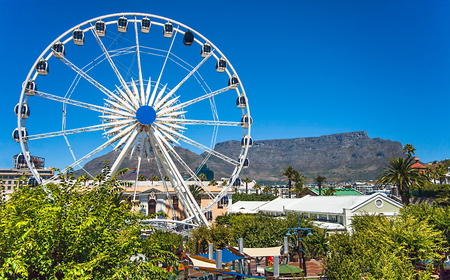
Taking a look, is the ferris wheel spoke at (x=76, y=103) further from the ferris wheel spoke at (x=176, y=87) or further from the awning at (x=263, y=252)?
the awning at (x=263, y=252)

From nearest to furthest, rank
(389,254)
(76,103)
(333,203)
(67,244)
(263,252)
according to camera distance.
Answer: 1. (67,244)
2. (389,254)
3. (263,252)
4. (76,103)
5. (333,203)

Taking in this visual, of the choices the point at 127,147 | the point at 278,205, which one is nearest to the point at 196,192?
the point at 278,205

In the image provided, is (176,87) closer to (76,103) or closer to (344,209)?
(76,103)

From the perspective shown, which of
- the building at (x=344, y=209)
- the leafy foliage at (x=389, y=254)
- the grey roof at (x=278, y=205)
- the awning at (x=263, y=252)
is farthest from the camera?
the grey roof at (x=278, y=205)

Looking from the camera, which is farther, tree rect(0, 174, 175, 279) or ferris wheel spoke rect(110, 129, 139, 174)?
ferris wheel spoke rect(110, 129, 139, 174)

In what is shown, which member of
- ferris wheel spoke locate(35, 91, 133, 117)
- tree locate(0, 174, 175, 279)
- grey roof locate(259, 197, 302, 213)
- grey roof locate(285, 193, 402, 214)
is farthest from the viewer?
grey roof locate(259, 197, 302, 213)

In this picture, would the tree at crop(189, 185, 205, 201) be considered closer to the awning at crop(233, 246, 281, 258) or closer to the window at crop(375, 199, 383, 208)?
the window at crop(375, 199, 383, 208)

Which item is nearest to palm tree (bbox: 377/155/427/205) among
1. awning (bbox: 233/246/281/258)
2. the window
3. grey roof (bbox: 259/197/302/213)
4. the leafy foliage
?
the window

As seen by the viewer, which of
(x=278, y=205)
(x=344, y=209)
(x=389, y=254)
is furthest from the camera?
(x=278, y=205)

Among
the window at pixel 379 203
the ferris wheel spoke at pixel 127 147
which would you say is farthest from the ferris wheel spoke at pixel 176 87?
the window at pixel 379 203

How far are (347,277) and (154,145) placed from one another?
24301 millimetres

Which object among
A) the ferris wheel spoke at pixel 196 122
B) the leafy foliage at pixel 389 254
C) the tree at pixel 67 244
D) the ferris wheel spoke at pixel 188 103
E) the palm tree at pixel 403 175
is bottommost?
the leafy foliage at pixel 389 254

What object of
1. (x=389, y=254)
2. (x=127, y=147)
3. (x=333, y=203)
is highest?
(x=127, y=147)

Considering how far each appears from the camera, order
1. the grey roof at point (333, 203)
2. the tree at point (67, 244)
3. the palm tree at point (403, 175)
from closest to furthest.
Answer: the tree at point (67, 244) < the grey roof at point (333, 203) < the palm tree at point (403, 175)
